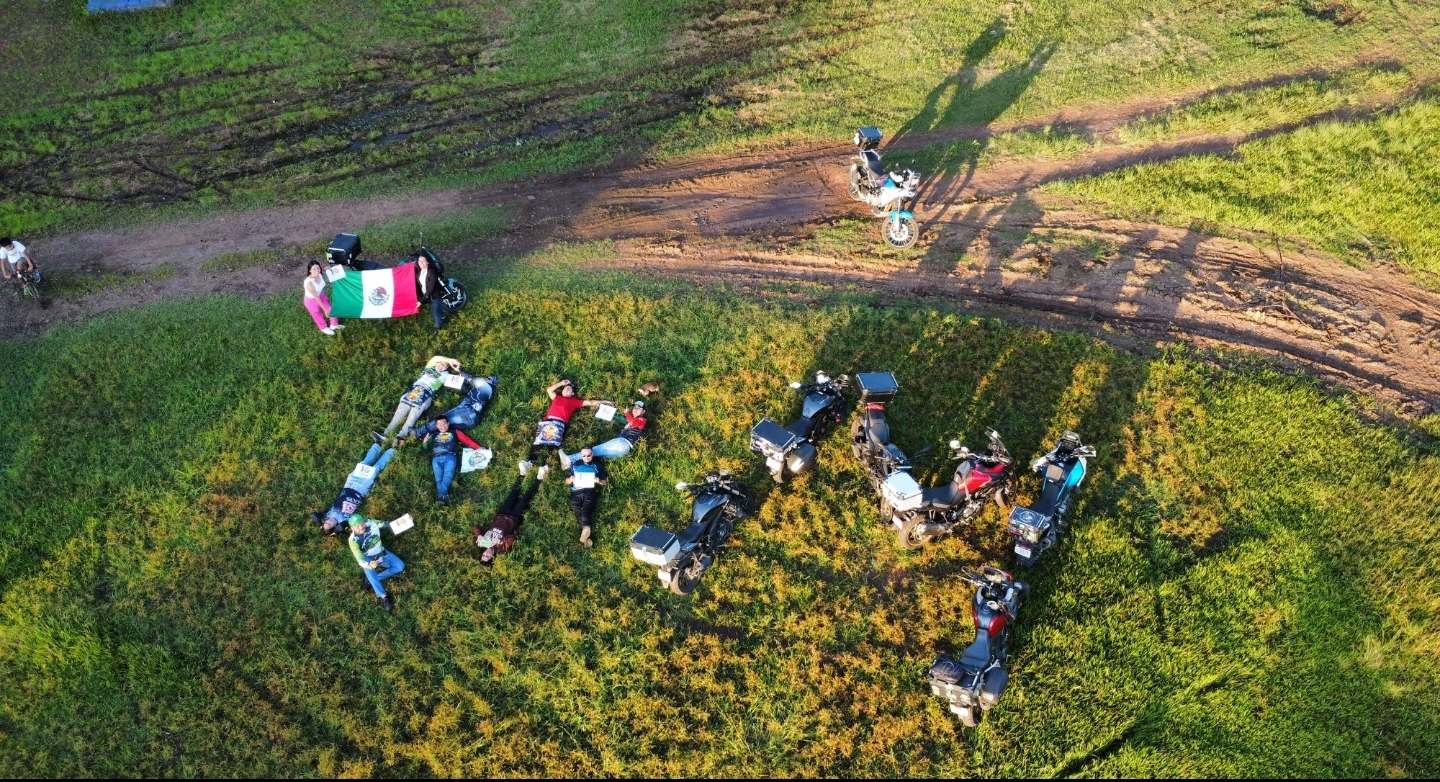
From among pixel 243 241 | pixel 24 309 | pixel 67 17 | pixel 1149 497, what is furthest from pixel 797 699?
pixel 67 17

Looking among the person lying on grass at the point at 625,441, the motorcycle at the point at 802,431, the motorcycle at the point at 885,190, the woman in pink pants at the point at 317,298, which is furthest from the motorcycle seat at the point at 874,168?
the woman in pink pants at the point at 317,298

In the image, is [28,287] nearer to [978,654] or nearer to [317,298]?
[317,298]

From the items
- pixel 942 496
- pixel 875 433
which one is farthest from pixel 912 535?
pixel 875 433

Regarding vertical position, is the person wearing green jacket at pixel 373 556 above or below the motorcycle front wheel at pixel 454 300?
below

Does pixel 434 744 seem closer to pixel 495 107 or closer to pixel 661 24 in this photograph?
pixel 495 107

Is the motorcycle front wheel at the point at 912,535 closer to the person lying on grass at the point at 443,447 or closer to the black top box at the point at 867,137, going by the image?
the person lying on grass at the point at 443,447
